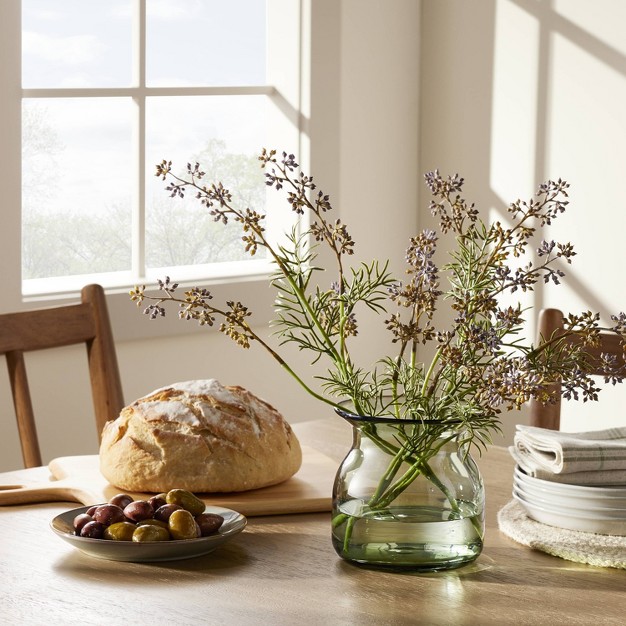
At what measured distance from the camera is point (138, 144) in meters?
3.04

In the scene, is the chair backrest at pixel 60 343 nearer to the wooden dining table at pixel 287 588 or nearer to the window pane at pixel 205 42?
the wooden dining table at pixel 287 588

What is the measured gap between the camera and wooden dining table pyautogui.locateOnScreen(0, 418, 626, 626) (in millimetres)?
1023

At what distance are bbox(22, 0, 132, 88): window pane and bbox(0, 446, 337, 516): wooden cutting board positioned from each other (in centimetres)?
167

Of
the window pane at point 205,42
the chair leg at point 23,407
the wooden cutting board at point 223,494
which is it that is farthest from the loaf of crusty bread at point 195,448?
the window pane at point 205,42

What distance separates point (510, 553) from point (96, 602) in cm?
46

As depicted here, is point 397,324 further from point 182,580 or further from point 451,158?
point 451,158

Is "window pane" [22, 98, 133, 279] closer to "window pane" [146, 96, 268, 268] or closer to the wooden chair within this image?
"window pane" [146, 96, 268, 268]

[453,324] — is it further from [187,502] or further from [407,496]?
[187,502]

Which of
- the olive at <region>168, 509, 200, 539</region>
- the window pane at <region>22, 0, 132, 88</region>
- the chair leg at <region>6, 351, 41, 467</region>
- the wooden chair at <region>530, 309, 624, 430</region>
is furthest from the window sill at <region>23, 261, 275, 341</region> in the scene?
the olive at <region>168, 509, 200, 539</region>

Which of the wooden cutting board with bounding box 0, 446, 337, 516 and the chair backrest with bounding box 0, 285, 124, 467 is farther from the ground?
the chair backrest with bounding box 0, 285, 124, 467

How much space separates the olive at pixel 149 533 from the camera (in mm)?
1143

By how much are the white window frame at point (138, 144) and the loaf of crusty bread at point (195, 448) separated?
1451 millimetres

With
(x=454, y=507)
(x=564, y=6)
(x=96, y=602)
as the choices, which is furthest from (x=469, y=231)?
(x=564, y=6)

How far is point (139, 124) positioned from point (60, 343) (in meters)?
1.29
